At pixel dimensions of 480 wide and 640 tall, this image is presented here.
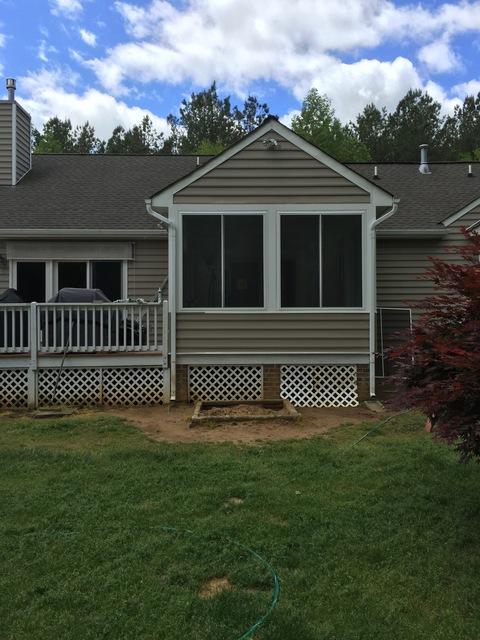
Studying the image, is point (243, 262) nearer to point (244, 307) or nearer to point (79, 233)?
point (244, 307)

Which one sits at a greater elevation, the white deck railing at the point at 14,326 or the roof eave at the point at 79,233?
the roof eave at the point at 79,233

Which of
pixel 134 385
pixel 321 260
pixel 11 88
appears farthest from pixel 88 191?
pixel 321 260

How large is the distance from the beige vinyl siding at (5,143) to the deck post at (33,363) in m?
5.46

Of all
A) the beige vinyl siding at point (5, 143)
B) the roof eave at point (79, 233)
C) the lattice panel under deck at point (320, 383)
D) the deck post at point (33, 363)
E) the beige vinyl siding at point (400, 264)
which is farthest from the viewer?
the beige vinyl siding at point (5, 143)

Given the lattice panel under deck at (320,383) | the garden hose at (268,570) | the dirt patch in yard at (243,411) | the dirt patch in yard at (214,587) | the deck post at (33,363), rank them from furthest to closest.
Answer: the lattice panel under deck at (320,383), the deck post at (33,363), the dirt patch in yard at (243,411), the dirt patch in yard at (214,587), the garden hose at (268,570)

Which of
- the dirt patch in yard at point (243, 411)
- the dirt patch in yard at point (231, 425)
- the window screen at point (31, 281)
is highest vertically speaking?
the window screen at point (31, 281)

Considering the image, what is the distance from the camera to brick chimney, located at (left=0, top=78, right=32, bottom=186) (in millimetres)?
12242

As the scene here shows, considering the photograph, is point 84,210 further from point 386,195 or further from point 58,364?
point 386,195

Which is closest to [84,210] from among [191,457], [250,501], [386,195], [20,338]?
[20,338]

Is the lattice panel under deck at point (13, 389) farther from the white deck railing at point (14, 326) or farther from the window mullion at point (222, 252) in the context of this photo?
the window mullion at point (222, 252)

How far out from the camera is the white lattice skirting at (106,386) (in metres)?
8.33

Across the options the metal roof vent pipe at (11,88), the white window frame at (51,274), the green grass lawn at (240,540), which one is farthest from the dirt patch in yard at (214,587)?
the metal roof vent pipe at (11,88)

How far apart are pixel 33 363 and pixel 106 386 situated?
1.13m

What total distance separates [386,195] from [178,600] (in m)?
6.80
